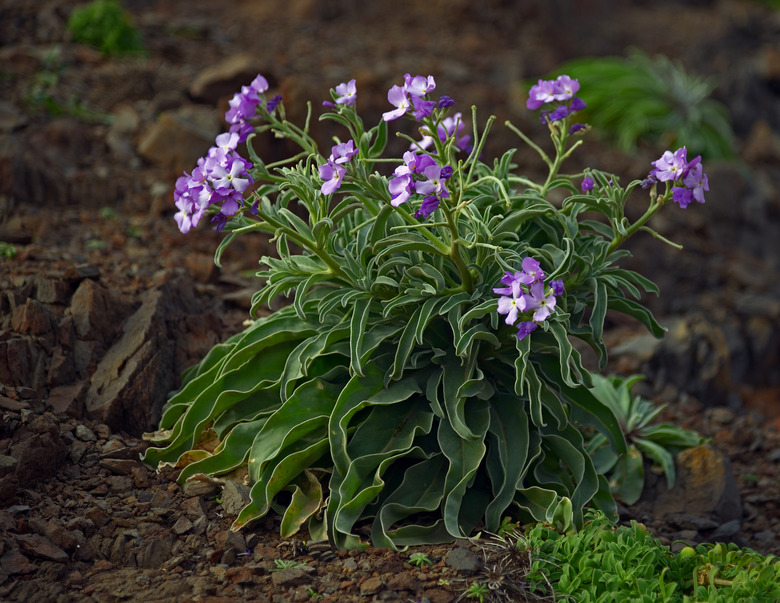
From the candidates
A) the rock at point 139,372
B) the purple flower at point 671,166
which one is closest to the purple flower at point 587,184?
the purple flower at point 671,166

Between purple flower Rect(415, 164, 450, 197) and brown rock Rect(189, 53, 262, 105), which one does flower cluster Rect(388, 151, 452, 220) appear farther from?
brown rock Rect(189, 53, 262, 105)

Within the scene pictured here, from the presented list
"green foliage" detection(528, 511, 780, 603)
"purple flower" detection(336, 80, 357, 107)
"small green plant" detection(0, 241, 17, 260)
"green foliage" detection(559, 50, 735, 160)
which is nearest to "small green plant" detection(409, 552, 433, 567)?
"green foliage" detection(528, 511, 780, 603)

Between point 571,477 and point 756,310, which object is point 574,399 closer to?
A: point 571,477

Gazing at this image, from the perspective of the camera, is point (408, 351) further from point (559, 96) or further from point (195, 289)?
point (195, 289)

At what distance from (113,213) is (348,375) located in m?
2.37

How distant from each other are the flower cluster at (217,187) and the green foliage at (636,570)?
152cm

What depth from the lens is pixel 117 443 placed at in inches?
139

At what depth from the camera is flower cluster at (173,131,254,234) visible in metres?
2.97

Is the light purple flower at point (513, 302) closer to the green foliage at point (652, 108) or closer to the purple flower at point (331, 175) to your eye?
the purple flower at point (331, 175)

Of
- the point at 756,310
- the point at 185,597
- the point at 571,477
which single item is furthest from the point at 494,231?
the point at 756,310

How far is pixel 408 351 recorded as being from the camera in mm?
3283

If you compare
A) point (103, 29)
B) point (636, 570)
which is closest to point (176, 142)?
point (103, 29)

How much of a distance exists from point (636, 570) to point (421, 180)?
1.42 meters

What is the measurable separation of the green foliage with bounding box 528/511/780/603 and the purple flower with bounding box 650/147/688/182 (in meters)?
1.21
